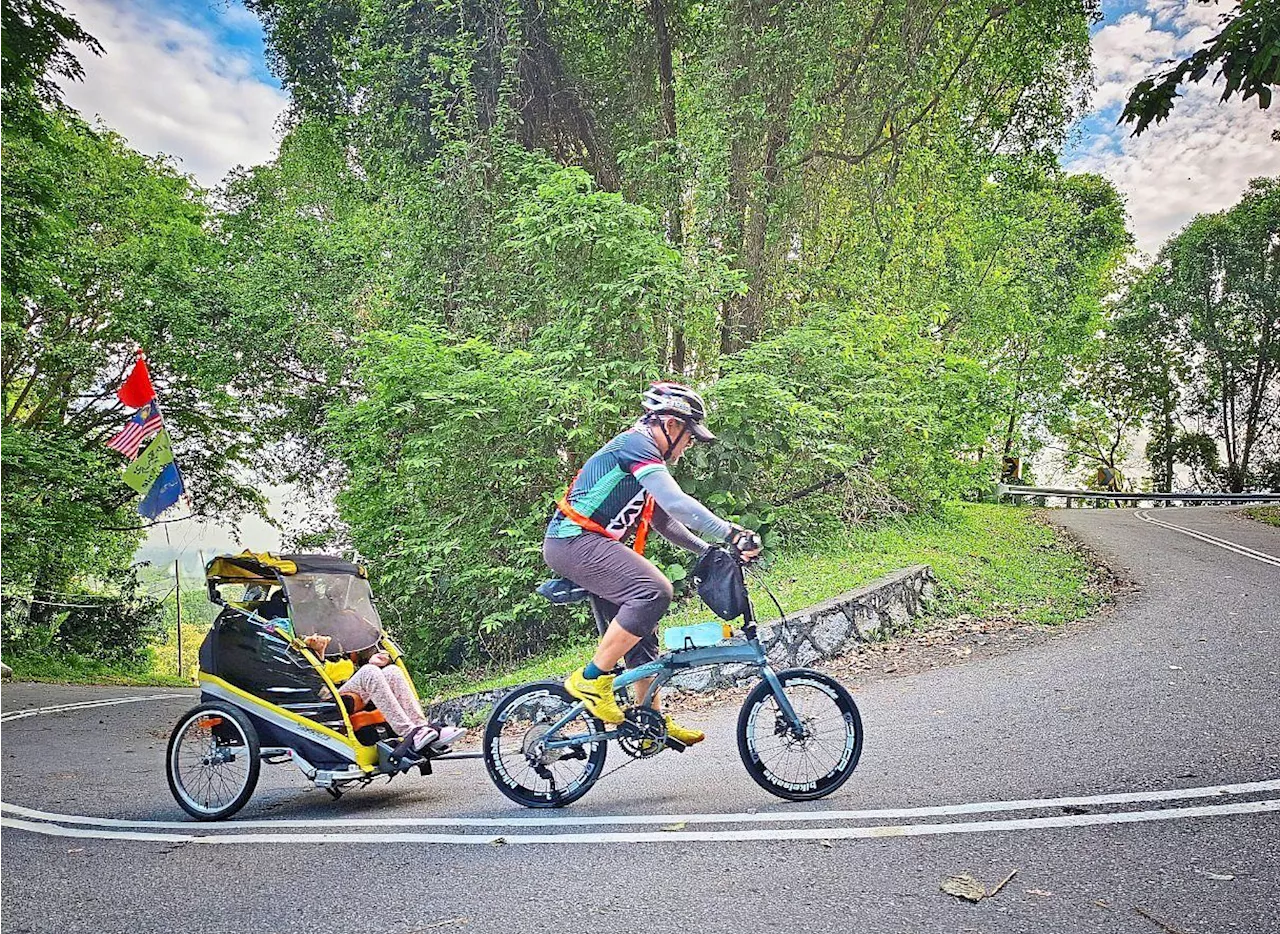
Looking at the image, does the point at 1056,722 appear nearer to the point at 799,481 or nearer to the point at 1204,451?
the point at 799,481

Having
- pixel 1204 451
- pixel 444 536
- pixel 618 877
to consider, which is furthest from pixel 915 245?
pixel 1204 451

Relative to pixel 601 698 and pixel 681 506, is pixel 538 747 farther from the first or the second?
pixel 681 506

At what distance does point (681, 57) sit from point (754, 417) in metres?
7.63

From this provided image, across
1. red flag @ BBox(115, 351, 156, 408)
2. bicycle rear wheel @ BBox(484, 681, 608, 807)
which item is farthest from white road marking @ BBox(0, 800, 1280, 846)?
red flag @ BBox(115, 351, 156, 408)

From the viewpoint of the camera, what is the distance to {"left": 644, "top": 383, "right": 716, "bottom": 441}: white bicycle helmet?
16.8 ft

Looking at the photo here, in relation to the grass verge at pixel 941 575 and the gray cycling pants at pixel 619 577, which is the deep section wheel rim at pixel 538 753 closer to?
the gray cycling pants at pixel 619 577

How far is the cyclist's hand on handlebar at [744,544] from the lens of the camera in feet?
15.8

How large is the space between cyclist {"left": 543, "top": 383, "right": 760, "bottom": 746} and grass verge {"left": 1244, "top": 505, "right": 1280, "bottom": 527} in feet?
65.4

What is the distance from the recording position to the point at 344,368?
808 inches

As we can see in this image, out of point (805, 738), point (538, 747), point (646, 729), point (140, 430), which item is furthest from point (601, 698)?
point (140, 430)

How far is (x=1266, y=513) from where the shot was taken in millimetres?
22609

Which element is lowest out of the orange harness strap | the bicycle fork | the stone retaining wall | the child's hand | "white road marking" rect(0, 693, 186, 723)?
"white road marking" rect(0, 693, 186, 723)

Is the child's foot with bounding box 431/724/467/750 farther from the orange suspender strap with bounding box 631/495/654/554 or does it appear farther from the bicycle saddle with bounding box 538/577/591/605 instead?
the orange suspender strap with bounding box 631/495/654/554

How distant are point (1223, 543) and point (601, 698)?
16.3 m
